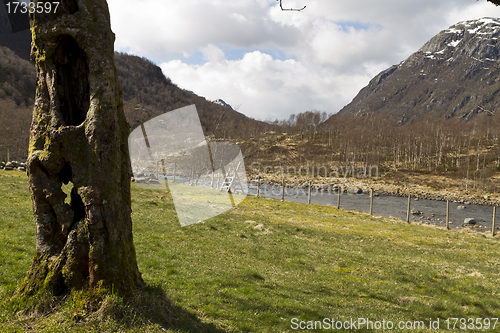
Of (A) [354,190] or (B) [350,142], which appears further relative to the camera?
(B) [350,142]

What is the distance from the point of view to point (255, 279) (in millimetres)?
11031

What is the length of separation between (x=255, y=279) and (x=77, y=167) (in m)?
7.46

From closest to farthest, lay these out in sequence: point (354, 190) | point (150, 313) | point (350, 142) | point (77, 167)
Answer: point (77, 167)
point (150, 313)
point (354, 190)
point (350, 142)

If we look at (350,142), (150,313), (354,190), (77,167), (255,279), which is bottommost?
(354,190)

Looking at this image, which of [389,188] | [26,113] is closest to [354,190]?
[389,188]

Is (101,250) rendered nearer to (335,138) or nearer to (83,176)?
(83,176)

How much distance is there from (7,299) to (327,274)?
11.0 meters

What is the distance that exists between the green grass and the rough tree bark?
23.7 inches

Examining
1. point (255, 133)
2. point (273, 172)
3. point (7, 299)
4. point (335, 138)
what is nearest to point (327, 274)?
point (7, 299)

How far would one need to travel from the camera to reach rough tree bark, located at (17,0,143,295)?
6020 millimetres

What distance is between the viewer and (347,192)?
67688 millimetres

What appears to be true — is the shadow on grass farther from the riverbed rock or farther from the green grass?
the riverbed rock

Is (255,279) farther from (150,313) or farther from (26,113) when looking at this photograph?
(26,113)

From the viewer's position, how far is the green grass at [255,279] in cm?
606
